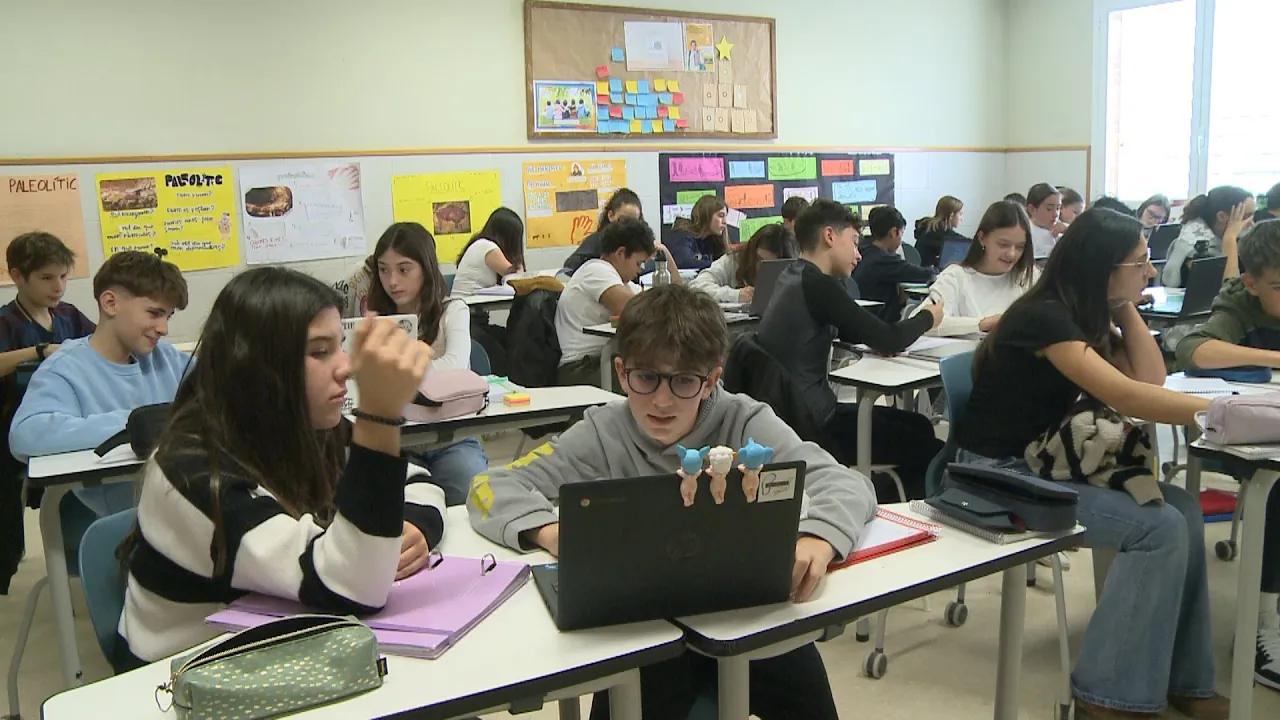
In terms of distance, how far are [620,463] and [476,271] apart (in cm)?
400

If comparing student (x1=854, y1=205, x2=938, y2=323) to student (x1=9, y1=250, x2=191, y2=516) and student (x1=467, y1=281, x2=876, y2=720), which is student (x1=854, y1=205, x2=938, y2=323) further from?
student (x1=467, y1=281, x2=876, y2=720)

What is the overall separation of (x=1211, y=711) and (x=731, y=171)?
5761 mm

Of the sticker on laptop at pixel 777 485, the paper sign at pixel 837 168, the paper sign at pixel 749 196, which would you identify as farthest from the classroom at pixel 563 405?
the paper sign at pixel 837 168

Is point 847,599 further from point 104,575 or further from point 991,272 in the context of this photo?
point 991,272

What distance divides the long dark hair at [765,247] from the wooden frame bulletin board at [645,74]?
2043 millimetres

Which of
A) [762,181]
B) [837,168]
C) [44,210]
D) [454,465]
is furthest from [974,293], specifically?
[44,210]

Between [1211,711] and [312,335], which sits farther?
[1211,711]

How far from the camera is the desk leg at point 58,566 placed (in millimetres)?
2254

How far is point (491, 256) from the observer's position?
559 cm

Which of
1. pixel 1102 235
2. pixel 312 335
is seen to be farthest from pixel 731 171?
pixel 312 335

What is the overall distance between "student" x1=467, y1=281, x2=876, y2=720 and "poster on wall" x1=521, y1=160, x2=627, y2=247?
4.94 metres

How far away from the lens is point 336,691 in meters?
1.17

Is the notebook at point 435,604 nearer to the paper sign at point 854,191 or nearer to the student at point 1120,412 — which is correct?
the student at point 1120,412

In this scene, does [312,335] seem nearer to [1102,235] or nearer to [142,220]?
[1102,235]
